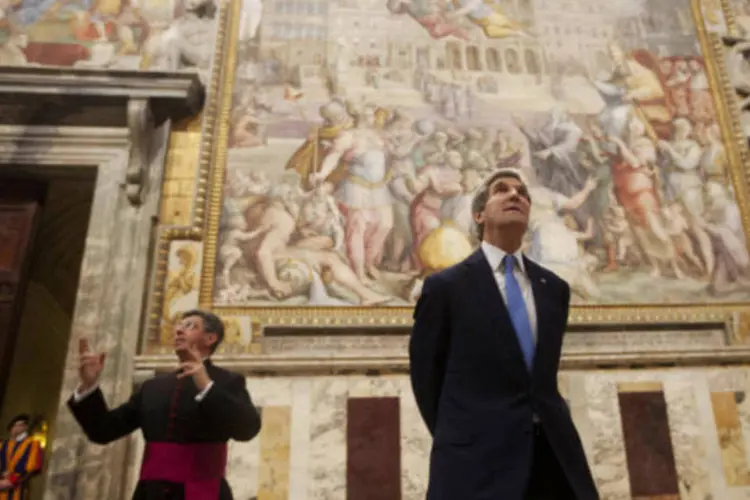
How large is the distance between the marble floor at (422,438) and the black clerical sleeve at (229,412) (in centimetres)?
189

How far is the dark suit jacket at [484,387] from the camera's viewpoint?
1773mm

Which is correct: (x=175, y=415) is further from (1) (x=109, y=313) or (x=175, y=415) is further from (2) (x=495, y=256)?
(1) (x=109, y=313)

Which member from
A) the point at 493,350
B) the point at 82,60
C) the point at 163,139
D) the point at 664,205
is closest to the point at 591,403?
the point at 664,205

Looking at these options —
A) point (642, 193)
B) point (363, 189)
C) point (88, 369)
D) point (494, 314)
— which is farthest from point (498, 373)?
point (642, 193)

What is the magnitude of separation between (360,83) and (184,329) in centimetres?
373

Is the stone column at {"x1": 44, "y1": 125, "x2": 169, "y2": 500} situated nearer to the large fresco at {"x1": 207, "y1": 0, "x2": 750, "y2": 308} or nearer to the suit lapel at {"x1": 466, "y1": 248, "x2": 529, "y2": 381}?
the large fresco at {"x1": 207, "y1": 0, "x2": 750, "y2": 308}

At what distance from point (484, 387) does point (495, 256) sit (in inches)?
18.8

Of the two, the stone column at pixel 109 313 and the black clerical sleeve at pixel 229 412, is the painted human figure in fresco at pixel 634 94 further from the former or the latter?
the black clerical sleeve at pixel 229 412

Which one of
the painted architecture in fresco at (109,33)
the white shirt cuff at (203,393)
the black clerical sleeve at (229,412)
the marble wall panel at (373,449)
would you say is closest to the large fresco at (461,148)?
the painted architecture in fresco at (109,33)

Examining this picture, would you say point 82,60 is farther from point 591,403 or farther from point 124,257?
point 591,403

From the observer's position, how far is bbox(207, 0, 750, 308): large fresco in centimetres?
518

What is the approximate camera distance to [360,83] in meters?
5.89

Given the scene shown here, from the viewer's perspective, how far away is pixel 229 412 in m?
2.48

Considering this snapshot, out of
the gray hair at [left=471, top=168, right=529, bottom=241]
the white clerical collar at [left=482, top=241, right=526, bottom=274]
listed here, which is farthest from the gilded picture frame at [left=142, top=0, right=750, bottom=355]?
the white clerical collar at [left=482, top=241, right=526, bottom=274]
